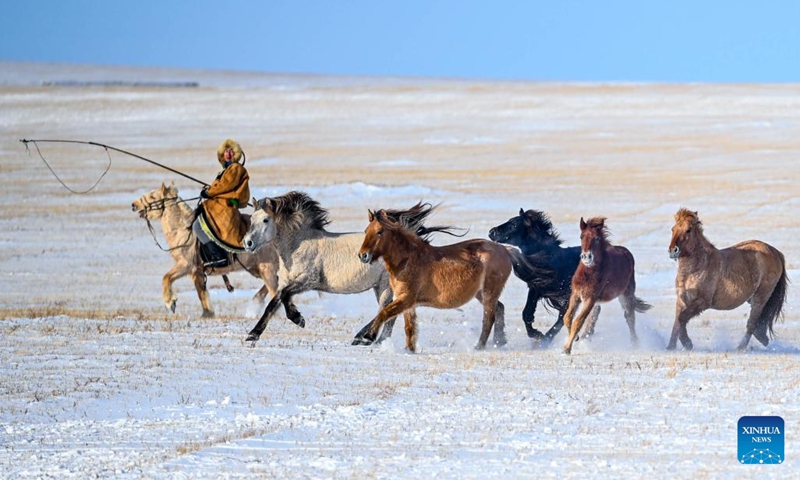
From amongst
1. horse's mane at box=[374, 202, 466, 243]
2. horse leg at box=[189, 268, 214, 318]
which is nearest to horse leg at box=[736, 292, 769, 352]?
horse's mane at box=[374, 202, 466, 243]

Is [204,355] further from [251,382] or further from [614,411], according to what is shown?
[614,411]

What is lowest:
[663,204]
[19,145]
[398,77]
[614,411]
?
[614,411]

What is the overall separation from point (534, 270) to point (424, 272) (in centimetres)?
182

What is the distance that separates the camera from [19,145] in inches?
1679

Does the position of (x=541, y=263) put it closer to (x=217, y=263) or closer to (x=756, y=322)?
(x=756, y=322)

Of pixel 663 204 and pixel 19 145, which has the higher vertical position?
pixel 19 145

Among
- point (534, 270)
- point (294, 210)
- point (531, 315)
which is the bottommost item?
point (531, 315)

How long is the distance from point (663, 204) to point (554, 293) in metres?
15.0

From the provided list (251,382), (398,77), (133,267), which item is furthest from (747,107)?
(398,77)

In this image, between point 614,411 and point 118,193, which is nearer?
point 614,411

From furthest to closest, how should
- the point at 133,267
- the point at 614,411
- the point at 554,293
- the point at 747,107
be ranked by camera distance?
the point at 747,107 → the point at 133,267 → the point at 554,293 → the point at 614,411

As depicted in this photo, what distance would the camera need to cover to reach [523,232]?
13414 millimetres

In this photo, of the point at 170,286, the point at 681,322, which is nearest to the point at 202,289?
the point at 170,286

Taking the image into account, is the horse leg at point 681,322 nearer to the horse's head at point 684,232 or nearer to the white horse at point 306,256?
the horse's head at point 684,232
